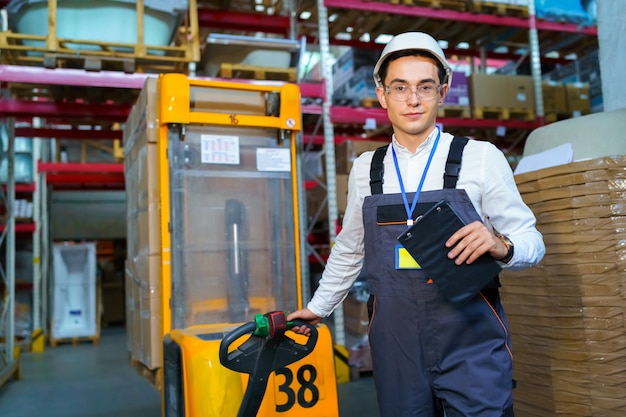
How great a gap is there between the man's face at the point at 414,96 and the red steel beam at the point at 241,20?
499 cm

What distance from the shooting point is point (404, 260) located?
170cm

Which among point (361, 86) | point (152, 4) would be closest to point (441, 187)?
point (152, 4)

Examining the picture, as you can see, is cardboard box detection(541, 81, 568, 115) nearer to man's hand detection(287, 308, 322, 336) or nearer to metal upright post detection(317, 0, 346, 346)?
metal upright post detection(317, 0, 346, 346)

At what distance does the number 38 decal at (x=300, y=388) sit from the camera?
2.52 meters

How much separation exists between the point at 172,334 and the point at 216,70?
12.3 feet

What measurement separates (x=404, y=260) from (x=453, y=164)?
1.07ft

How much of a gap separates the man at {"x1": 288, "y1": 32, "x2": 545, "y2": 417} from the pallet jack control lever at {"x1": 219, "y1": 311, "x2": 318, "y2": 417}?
0.30 meters

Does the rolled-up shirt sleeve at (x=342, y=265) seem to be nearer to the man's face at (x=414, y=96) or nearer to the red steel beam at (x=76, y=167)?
the man's face at (x=414, y=96)

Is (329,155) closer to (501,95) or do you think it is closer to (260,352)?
(501,95)

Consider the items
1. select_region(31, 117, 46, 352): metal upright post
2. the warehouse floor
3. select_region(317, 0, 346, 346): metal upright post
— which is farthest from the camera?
select_region(31, 117, 46, 352): metal upright post

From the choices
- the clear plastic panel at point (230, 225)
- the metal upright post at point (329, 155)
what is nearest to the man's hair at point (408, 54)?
the clear plastic panel at point (230, 225)

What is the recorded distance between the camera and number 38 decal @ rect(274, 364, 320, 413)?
2523 millimetres

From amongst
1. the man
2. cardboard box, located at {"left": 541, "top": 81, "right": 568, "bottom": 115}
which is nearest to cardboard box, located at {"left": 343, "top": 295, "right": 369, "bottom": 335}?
cardboard box, located at {"left": 541, "top": 81, "right": 568, "bottom": 115}

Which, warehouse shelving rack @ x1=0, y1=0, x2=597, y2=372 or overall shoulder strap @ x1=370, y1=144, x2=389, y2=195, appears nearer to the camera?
overall shoulder strap @ x1=370, y1=144, x2=389, y2=195
